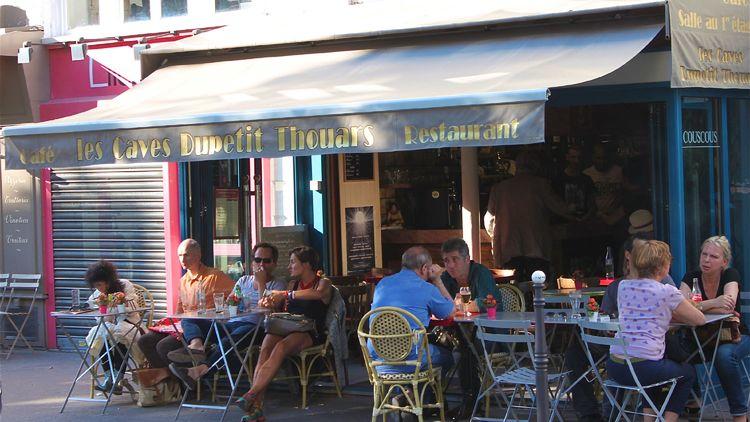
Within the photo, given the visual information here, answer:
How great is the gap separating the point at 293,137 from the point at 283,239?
3.54 metres

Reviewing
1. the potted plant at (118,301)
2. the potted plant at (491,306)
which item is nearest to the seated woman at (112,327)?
the potted plant at (118,301)

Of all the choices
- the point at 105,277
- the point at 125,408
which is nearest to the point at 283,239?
the point at 105,277

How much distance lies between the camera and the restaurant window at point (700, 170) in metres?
9.26

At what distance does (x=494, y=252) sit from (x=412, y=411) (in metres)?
4.21

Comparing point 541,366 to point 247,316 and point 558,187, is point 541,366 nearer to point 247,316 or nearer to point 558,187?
point 247,316

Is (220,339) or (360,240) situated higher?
(360,240)

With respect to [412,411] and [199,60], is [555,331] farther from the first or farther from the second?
[199,60]

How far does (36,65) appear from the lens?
14016 millimetres

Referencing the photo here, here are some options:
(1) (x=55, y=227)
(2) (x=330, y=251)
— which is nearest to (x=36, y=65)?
(1) (x=55, y=227)

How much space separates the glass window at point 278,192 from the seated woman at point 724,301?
5.09 meters

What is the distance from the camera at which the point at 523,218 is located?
1214 cm

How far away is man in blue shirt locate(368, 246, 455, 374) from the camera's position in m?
8.49

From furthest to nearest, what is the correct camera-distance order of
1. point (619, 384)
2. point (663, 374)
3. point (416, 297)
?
point (416, 297)
point (619, 384)
point (663, 374)

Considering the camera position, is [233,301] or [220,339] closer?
[220,339]
